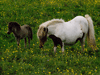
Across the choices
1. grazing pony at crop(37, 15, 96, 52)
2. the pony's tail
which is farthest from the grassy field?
grazing pony at crop(37, 15, 96, 52)

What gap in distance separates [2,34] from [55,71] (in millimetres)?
5561

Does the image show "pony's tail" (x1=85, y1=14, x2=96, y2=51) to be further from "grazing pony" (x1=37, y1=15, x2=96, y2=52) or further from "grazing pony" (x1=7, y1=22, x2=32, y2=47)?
"grazing pony" (x1=7, y1=22, x2=32, y2=47)

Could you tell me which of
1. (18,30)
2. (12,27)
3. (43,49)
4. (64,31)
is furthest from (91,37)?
(12,27)

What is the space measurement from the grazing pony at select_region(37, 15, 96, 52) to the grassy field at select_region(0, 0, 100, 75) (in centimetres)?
64

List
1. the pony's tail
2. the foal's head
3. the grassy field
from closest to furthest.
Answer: the grassy field
the foal's head
the pony's tail

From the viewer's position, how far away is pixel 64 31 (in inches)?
275

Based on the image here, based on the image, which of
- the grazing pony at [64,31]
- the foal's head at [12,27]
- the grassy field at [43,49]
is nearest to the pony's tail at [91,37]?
the grazing pony at [64,31]

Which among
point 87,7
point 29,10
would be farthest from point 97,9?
point 29,10

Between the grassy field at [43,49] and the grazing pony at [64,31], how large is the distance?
636 mm

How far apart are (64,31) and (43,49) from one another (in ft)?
5.68

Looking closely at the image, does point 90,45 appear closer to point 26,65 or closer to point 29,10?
point 26,65

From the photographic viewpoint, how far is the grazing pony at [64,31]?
6.62 meters

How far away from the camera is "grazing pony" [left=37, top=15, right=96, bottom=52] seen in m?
6.62

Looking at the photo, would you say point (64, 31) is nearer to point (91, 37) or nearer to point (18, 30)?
point (91, 37)
